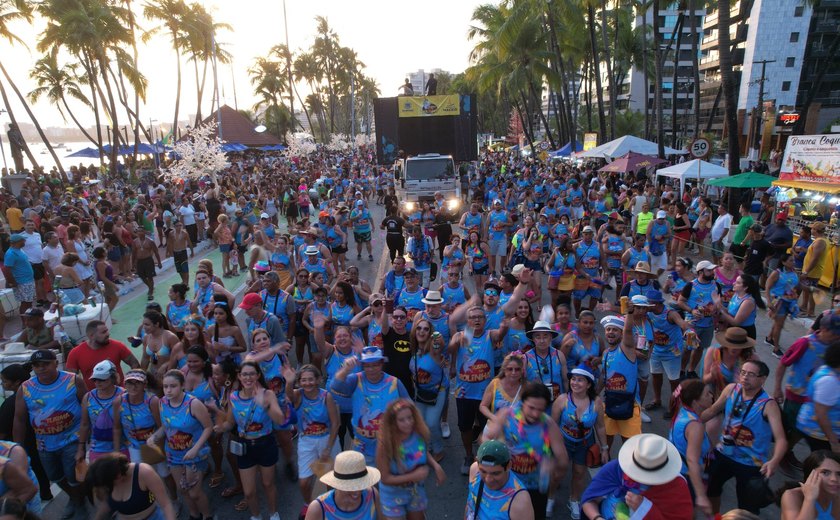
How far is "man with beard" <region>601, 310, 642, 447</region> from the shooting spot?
189 inches

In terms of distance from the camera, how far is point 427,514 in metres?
4.76

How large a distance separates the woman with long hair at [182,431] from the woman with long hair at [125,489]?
766 millimetres

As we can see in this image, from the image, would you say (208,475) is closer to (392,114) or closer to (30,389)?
(30,389)

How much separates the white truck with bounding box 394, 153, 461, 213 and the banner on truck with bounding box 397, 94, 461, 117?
8.52ft

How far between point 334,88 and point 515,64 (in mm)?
52380

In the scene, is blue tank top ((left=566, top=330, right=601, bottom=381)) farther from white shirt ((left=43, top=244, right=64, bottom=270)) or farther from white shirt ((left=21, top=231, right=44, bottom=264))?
white shirt ((left=21, top=231, right=44, bottom=264))

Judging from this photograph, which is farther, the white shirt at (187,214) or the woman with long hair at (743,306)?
the white shirt at (187,214)

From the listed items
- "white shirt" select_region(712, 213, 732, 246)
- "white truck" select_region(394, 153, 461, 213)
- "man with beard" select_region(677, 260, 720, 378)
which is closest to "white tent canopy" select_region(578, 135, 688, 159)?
"white truck" select_region(394, 153, 461, 213)

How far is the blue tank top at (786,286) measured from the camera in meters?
7.45

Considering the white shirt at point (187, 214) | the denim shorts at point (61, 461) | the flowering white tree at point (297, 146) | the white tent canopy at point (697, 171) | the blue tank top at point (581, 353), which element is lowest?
the denim shorts at point (61, 461)

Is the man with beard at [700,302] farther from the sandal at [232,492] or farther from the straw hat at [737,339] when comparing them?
the sandal at [232,492]

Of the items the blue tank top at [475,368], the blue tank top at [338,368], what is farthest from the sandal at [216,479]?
the blue tank top at [475,368]

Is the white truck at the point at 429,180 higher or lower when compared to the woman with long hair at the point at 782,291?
higher

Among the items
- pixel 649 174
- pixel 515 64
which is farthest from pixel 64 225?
pixel 515 64
